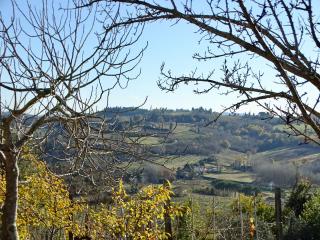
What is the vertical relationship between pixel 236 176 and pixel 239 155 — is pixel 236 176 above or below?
below

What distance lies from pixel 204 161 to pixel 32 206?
86.9 m

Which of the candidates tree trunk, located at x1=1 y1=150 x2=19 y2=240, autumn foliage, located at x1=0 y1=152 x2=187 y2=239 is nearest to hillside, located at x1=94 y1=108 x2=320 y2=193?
autumn foliage, located at x1=0 y1=152 x2=187 y2=239

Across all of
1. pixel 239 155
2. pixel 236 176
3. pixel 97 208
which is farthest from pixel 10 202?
pixel 239 155

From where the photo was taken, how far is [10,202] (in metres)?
4.91

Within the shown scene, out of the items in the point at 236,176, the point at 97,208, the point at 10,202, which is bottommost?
the point at 236,176

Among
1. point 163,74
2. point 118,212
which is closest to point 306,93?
point 163,74

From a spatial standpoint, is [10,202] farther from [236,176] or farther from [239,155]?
[239,155]

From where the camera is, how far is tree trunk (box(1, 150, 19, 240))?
4855 millimetres

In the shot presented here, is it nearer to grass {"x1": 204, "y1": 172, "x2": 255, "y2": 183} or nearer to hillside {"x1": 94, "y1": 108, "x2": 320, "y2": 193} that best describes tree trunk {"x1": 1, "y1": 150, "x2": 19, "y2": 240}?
hillside {"x1": 94, "y1": 108, "x2": 320, "y2": 193}

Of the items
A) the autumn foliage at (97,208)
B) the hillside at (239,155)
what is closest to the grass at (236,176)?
the hillside at (239,155)

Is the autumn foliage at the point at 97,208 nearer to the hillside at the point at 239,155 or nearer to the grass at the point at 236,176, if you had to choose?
the hillside at the point at 239,155

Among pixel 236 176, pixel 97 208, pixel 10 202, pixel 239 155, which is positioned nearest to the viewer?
pixel 10 202

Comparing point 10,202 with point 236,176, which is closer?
point 10,202

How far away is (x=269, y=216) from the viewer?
54.3 feet
